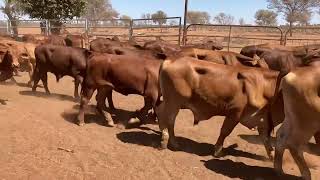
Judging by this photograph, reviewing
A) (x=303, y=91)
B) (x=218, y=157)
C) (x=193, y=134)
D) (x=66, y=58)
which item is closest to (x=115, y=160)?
(x=218, y=157)

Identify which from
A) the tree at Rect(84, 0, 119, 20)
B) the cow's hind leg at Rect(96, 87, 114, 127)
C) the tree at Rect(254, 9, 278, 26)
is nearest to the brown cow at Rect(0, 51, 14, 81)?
the cow's hind leg at Rect(96, 87, 114, 127)

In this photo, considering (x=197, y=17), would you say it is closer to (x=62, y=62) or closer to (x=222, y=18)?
(x=222, y=18)

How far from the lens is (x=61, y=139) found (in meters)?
7.04

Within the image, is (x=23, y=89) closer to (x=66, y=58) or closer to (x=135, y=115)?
(x=66, y=58)

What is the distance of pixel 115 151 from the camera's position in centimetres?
657

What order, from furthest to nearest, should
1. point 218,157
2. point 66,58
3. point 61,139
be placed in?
point 66,58 < point 61,139 < point 218,157

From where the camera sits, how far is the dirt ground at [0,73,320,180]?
18.9ft

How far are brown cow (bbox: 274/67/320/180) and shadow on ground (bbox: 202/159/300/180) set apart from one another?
20.0 inches

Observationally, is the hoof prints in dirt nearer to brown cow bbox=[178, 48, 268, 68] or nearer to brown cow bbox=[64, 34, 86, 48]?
brown cow bbox=[178, 48, 268, 68]

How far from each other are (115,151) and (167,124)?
0.88 metres

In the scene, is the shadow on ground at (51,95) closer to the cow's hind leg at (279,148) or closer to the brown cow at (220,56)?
the brown cow at (220,56)

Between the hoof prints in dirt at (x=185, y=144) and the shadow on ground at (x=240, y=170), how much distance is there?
1.42ft

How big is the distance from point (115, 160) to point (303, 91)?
2562mm

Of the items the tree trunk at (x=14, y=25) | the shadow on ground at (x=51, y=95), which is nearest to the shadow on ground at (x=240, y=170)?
the shadow on ground at (x=51, y=95)
